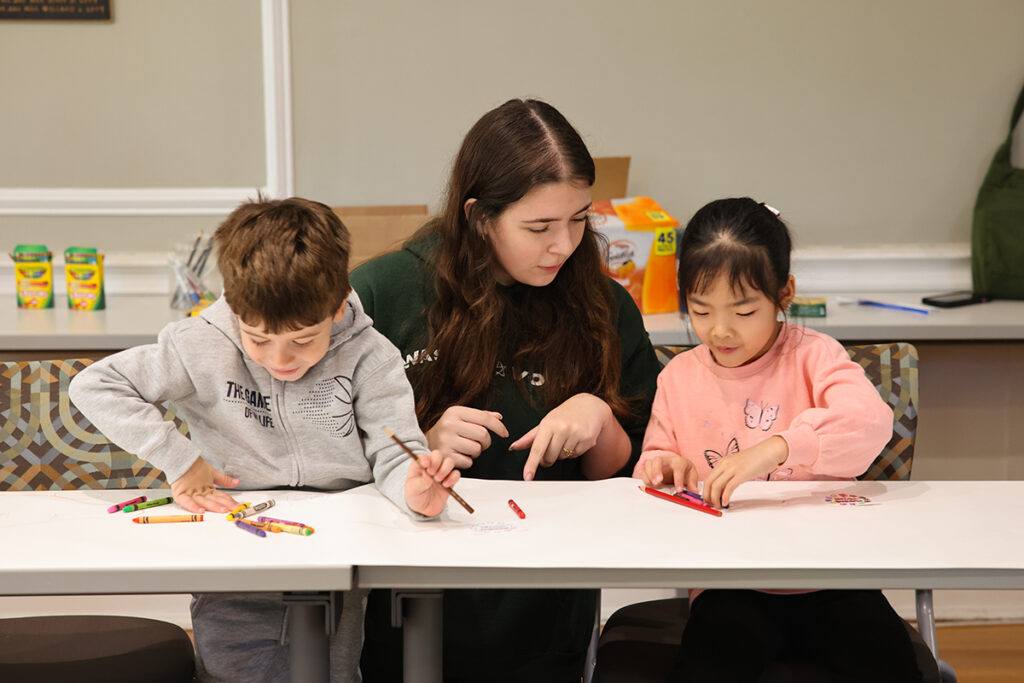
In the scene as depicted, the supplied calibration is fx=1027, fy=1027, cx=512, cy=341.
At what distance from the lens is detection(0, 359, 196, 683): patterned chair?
1.51m

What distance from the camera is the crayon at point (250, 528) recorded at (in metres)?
1.25

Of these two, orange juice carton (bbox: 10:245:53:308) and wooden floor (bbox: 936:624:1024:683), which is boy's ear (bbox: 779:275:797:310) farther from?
orange juice carton (bbox: 10:245:53:308)

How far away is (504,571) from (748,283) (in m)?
0.68

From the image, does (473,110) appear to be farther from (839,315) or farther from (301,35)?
(839,315)

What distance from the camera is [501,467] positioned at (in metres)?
1.76

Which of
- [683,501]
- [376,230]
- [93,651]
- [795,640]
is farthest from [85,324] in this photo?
[795,640]

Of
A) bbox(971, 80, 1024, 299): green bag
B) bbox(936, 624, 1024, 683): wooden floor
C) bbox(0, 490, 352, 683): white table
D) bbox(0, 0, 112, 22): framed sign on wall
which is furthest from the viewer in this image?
bbox(0, 0, 112, 22): framed sign on wall

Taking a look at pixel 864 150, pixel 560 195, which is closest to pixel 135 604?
pixel 560 195

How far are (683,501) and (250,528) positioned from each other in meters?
0.58

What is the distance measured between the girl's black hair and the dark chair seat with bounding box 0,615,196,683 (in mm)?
977

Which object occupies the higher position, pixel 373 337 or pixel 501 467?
pixel 373 337

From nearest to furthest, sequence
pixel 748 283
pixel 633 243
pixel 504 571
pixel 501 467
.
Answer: pixel 504 571, pixel 748 283, pixel 501 467, pixel 633 243

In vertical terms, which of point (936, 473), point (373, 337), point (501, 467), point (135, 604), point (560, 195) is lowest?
point (135, 604)

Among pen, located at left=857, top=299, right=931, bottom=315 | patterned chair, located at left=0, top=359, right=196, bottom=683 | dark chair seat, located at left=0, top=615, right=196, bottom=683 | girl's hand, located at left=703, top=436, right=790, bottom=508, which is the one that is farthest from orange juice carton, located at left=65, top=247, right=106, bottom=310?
pen, located at left=857, top=299, right=931, bottom=315
